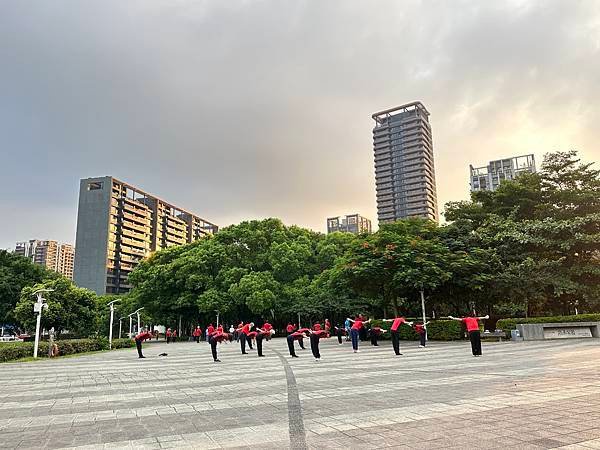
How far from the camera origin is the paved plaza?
A: 5066 mm

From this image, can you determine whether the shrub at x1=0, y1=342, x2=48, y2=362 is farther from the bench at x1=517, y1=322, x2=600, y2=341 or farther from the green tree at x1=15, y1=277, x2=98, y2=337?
the bench at x1=517, y1=322, x2=600, y2=341

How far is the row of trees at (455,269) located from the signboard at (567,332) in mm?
1872

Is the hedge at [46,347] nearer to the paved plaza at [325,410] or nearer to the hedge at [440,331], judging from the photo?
the paved plaza at [325,410]

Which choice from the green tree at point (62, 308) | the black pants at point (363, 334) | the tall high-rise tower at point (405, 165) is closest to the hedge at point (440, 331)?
the black pants at point (363, 334)

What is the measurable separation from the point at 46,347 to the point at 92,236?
73.6 meters

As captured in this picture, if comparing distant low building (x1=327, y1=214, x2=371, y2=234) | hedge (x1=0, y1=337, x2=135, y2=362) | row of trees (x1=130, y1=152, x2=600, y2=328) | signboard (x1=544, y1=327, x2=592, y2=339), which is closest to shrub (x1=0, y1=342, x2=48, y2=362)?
hedge (x1=0, y1=337, x2=135, y2=362)

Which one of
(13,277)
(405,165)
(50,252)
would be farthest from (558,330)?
(50,252)

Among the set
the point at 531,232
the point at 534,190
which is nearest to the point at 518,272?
the point at 531,232

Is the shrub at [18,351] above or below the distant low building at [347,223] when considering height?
below

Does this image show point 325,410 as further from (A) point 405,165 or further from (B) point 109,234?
(A) point 405,165

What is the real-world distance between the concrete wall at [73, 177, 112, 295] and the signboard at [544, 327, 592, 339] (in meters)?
87.4

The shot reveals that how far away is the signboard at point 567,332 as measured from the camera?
75.3 ft

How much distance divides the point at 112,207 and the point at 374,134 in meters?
70.9

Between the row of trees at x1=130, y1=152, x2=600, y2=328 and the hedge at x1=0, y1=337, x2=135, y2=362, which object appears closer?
the hedge at x1=0, y1=337, x2=135, y2=362
